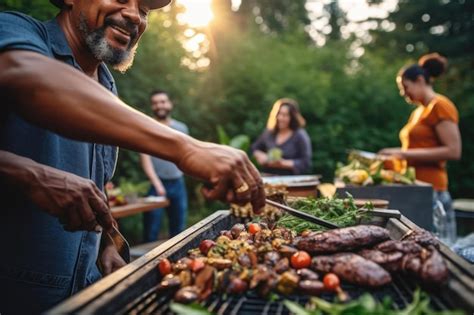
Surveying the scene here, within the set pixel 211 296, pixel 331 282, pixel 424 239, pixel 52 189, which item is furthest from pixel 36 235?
pixel 424 239

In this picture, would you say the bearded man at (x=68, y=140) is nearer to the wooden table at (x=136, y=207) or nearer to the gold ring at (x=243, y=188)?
the gold ring at (x=243, y=188)

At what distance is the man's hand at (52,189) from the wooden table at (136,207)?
3944 mm

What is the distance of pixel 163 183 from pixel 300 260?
5.66m

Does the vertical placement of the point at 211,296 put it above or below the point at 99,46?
below

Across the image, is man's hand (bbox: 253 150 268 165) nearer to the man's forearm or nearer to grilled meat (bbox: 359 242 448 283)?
grilled meat (bbox: 359 242 448 283)

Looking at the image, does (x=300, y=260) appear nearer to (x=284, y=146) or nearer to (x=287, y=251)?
(x=287, y=251)

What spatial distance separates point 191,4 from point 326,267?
11.2 m

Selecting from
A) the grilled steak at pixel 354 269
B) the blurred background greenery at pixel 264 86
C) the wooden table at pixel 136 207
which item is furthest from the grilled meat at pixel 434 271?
the blurred background greenery at pixel 264 86

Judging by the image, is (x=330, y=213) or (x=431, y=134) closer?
(x=330, y=213)

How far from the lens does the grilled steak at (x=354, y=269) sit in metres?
1.94

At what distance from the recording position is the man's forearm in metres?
1.36

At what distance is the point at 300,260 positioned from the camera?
2213 millimetres

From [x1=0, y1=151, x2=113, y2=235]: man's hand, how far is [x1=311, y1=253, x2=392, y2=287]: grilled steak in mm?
1180

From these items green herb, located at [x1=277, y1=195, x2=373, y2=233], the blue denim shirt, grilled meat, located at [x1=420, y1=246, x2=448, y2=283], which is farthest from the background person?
grilled meat, located at [x1=420, y1=246, x2=448, y2=283]
